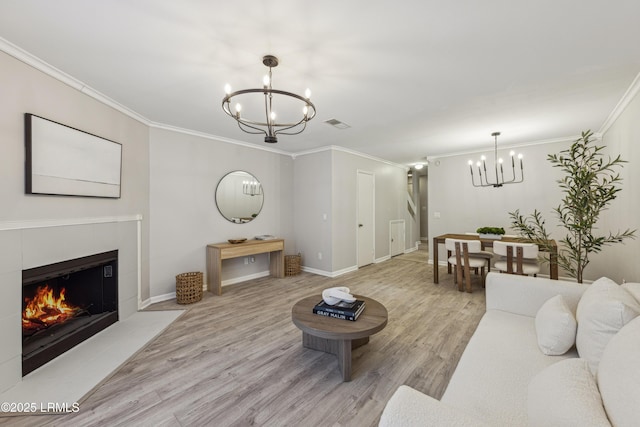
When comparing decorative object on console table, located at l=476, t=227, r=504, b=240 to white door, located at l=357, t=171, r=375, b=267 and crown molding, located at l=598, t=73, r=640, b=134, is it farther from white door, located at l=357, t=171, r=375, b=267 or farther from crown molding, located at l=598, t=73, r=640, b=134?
white door, located at l=357, t=171, r=375, b=267

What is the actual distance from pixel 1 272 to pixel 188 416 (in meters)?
1.66

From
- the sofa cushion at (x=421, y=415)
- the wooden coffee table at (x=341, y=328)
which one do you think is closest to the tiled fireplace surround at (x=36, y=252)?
the wooden coffee table at (x=341, y=328)

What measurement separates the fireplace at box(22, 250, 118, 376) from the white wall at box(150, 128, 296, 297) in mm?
727

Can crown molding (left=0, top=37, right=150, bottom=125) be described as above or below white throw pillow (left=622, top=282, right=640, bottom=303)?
above

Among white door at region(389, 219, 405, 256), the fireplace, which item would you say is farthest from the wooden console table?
white door at region(389, 219, 405, 256)

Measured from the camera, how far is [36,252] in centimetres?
216

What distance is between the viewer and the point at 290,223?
18.3 feet

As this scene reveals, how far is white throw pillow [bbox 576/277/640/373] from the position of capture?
1261 mm

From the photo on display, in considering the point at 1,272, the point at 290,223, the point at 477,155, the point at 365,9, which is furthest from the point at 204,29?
the point at 477,155

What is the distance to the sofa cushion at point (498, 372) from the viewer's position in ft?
3.80

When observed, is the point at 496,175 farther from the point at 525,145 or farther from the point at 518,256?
the point at 518,256

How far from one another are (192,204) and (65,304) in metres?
1.84

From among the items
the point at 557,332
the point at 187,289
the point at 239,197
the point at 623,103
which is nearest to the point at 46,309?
→ the point at 187,289

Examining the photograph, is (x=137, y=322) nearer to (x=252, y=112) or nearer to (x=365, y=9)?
(x=252, y=112)
